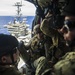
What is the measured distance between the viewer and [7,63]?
2529mm

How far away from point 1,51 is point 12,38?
0.22m

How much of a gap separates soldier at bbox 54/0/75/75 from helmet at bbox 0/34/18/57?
3.23 ft

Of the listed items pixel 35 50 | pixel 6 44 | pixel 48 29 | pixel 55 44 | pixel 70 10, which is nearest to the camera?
pixel 70 10

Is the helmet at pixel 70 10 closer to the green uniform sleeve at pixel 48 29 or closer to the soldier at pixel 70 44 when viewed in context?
the soldier at pixel 70 44

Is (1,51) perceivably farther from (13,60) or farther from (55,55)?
(55,55)

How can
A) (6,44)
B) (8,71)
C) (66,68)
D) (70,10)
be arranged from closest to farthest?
1. (66,68)
2. (70,10)
3. (8,71)
4. (6,44)

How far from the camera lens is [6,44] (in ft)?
8.54

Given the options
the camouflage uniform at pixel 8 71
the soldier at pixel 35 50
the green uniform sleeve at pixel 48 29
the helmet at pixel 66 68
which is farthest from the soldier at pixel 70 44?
the soldier at pixel 35 50

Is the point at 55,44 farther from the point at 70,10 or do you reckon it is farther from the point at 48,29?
the point at 70,10

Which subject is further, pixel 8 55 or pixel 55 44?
pixel 55 44

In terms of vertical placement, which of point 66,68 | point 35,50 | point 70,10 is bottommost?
point 35,50

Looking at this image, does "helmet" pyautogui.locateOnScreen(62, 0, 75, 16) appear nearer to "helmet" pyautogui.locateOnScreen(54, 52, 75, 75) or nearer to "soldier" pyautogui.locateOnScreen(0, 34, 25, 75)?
"helmet" pyautogui.locateOnScreen(54, 52, 75, 75)

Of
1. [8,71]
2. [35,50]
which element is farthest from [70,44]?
[35,50]

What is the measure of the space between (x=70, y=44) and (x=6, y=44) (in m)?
1.08
